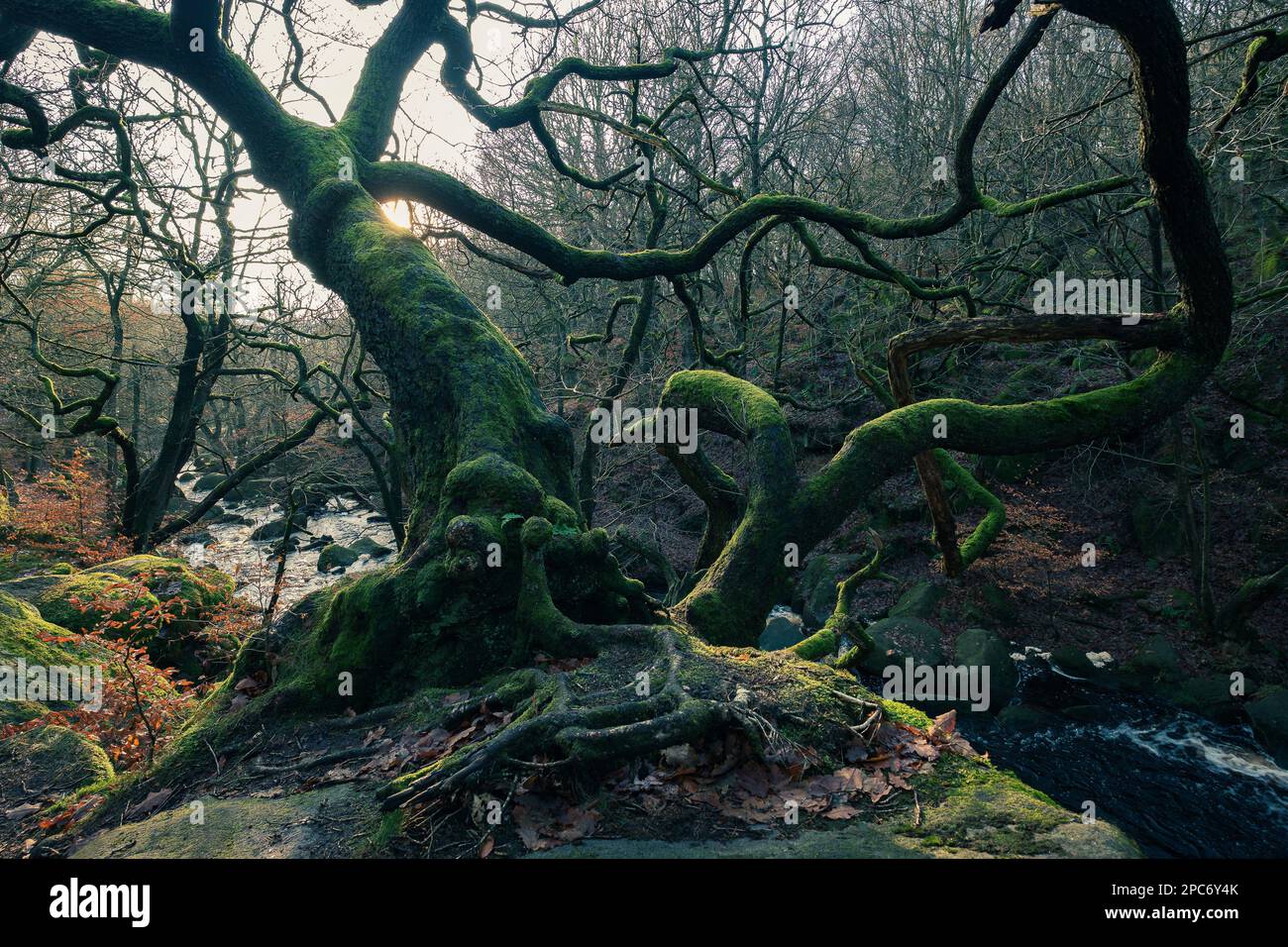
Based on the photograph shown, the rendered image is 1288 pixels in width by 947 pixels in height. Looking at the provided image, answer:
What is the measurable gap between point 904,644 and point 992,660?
4.02 ft

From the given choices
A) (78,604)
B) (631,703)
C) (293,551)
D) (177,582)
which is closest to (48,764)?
(78,604)

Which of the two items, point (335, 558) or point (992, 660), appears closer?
point (992, 660)

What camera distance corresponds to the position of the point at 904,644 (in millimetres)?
10406

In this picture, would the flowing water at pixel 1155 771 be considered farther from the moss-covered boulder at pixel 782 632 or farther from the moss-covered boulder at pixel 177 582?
the moss-covered boulder at pixel 177 582

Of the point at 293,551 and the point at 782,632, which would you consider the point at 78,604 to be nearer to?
the point at 782,632

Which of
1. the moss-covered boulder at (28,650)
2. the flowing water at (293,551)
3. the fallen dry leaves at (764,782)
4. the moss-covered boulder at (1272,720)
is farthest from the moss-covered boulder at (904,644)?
the flowing water at (293,551)

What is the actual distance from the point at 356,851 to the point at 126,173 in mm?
9694

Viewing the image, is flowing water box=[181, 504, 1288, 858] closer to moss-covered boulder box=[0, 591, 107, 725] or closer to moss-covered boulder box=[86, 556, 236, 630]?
moss-covered boulder box=[86, 556, 236, 630]

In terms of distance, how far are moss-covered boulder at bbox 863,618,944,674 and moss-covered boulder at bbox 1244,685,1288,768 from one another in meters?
3.55

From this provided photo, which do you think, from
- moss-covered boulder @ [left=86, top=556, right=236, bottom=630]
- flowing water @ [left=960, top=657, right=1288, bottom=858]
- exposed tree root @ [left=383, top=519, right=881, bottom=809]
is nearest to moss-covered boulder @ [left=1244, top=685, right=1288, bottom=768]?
flowing water @ [left=960, top=657, right=1288, bottom=858]

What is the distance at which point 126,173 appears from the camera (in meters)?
8.48

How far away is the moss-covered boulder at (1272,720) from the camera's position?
769 centimetres
